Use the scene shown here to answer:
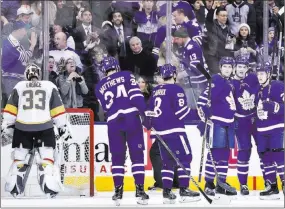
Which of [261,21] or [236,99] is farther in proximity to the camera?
[261,21]

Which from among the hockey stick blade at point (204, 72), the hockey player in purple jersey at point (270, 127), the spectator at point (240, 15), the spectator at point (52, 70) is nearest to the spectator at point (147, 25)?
the hockey stick blade at point (204, 72)

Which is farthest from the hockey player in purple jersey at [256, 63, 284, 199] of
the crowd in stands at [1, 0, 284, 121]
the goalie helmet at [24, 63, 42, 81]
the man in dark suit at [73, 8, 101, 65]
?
the goalie helmet at [24, 63, 42, 81]

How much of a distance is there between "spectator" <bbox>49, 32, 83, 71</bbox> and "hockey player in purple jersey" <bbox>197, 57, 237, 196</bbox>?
3.82 feet

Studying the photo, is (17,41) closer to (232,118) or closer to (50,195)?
(50,195)

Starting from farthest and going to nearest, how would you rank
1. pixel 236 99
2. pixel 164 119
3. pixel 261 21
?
pixel 261 21, pixel 236 99, pixel 164 119

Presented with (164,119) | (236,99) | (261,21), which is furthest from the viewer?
(261,21)

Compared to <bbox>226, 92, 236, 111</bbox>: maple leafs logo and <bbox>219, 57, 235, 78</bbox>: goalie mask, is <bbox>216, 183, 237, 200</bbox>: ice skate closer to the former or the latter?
<bbox>226, 92, 236, 111</bbox>: maple leafs logo

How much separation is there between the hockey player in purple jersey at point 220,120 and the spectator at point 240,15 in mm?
703

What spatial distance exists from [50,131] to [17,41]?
1031 mm

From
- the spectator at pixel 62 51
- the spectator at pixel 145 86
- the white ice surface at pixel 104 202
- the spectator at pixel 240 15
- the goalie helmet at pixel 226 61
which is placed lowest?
the white ice surface at pixel 104 202

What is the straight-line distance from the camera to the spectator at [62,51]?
7.54 m

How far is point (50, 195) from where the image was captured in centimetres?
701

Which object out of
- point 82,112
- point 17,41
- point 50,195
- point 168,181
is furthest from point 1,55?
point 168,181

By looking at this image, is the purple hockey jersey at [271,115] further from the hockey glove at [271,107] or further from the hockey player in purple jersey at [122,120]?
the hockey player in purple jersey at [122,120]
